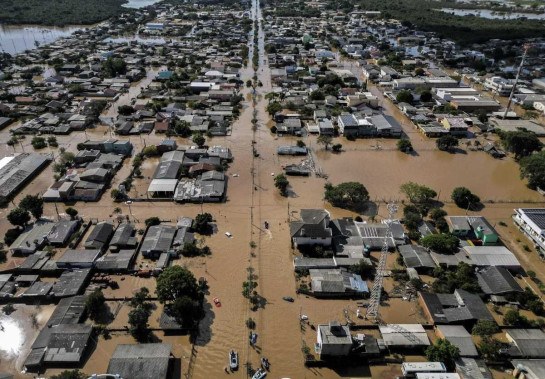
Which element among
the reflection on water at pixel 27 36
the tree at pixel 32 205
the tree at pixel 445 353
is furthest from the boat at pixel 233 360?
the reflection on water at pixel 27 36

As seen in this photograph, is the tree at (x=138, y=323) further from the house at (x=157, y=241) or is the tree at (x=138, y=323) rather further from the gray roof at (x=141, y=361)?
the house at (x=157, y=241)

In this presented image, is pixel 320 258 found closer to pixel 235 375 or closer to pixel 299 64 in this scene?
pixel 235 375

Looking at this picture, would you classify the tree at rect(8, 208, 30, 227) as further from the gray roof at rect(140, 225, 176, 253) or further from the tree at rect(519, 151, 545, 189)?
the tree at rect(519, 151, 545, 189)

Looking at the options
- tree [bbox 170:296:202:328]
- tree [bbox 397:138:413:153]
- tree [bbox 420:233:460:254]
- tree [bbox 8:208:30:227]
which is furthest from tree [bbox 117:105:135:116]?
tree [bbox 420:233:460:254]

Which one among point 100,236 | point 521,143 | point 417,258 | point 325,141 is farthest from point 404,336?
point 521,143

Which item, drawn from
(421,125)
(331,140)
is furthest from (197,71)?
(421,125)

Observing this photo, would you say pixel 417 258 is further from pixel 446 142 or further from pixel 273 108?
pixel 273 108
